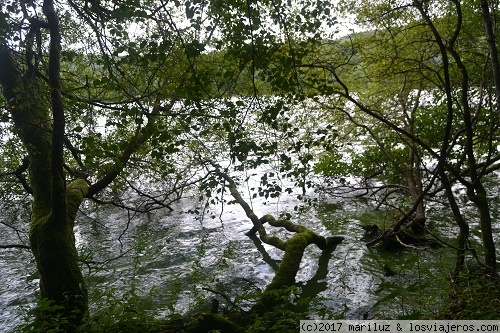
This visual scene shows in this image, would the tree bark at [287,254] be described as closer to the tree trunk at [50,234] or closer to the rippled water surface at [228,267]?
the rippled water surface at [228,267]

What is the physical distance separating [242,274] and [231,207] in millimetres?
7026

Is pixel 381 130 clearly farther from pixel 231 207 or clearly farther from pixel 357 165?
pixel 231 207

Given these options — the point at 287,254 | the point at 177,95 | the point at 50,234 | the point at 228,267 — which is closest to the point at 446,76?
the point at 177,95

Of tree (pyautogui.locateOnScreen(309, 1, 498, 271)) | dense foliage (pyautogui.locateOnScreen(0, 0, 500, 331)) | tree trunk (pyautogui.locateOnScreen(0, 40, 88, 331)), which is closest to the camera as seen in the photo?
dense foliage (pyautogui.locateOnScreen(0, 0, 500, 331))

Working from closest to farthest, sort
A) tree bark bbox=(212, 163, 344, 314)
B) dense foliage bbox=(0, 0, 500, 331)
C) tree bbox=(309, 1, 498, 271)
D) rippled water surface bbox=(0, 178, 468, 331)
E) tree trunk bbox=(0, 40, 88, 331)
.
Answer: dense foliage bbox=(0, 0, 500, 331) < tree trunk bbox=(0, 40, 88, 331) < tree bbox=(309, 1, 498, 271) < tree bark bbox=(212, 163, 344, 314) < rippled water surface bbox=(0, 178, 468, 331)

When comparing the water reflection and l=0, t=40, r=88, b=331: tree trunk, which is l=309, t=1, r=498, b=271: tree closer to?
the water reflection

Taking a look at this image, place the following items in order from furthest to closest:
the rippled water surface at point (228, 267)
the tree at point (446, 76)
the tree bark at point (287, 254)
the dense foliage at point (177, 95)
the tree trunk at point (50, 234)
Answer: the rippled water surface at point (228, 267) < the tree bark at point (287, 254) < the tree at point (446, 76) < the tree trunk at point (50, 234) < the dense foliage at point (177, 95)

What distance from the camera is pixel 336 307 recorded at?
7090 millimetres

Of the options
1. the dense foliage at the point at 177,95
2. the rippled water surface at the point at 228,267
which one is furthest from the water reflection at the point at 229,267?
the dense foliage at the point at 177,95

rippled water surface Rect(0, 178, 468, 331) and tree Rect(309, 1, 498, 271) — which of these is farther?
rippled water surface Rect(0, 178, 468, 331)

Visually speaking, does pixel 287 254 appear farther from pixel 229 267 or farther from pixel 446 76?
pixel 446 76

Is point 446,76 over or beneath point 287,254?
over

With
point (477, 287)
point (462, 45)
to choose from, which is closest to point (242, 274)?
point (477, 287)

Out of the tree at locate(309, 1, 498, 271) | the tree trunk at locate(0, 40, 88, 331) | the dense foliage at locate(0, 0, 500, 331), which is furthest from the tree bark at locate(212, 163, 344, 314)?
the tree trunk at locate(0, 40, 88, 331)
